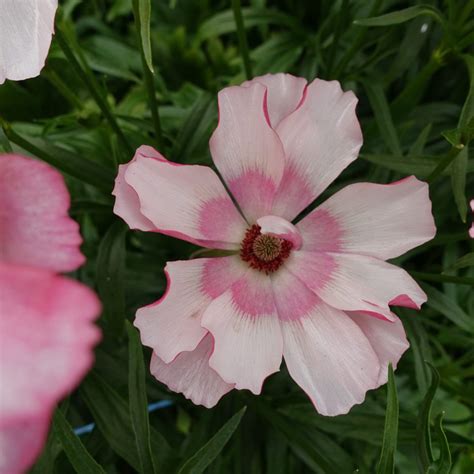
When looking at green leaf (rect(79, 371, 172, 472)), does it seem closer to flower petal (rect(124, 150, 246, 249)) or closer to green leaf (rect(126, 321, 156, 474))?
green leaf (rect(126, 321, 156, 474))

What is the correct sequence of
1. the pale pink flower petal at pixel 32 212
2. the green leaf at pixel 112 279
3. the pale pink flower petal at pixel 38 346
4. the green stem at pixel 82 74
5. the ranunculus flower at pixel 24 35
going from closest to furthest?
the pale pink flower petal at pixel 38 346 < the pale pink flower petal at pixel 32 212 < the ranunculus flower at pixel 24 35 < the green stem at pixel 82 74 < the green leaf at pixel 112 279

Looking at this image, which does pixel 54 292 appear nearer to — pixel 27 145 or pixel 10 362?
pixel 10 362

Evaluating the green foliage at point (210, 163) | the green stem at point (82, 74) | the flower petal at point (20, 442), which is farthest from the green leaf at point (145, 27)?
the flower petal at point (20, 442)

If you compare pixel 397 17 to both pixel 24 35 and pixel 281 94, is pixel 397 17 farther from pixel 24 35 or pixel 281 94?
pixel 24 35

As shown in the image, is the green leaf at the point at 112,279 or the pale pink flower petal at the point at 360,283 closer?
the pale pink flower petal at the point at 360,283

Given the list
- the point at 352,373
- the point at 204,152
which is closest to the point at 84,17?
the point at 204,152

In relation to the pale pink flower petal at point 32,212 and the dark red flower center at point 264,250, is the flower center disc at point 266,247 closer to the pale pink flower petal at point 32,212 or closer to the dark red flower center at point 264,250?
the dark red flower center at point 264,250

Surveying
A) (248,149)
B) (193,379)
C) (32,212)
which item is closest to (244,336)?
(193,379)

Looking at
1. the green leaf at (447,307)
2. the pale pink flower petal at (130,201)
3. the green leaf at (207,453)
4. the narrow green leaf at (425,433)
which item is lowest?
the green leaf at (447,307)
